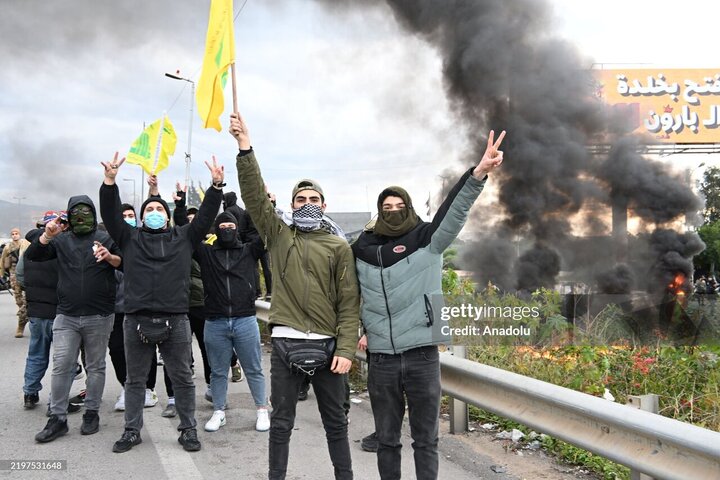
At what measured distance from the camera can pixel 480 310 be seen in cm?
731

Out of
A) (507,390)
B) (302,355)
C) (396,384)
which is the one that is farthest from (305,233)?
(507,390)

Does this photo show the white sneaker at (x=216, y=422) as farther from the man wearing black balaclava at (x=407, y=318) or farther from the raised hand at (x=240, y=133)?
the raised hand at (x=240, y=133)

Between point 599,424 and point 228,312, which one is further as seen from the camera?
point 228,312

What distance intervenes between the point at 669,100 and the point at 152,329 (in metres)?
27.8

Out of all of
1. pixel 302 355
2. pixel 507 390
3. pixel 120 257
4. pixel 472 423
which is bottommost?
pixel 472 423

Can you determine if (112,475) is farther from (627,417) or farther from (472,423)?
(627,417)

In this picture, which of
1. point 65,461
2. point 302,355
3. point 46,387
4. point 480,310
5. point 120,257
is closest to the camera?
point 302,355

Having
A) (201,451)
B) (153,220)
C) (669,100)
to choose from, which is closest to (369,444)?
(201,451)

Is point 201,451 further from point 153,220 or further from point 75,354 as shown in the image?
point 153,220

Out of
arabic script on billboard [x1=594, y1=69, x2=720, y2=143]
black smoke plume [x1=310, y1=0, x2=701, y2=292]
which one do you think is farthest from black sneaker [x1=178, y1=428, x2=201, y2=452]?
arabic script on billboard [x1=594, y1=69, x2=720, y2=143]

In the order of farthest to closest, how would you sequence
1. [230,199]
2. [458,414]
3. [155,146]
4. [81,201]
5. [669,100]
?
1. [669,100]
2. [155,146]
3. [230,199]
4. [81,201]
5. [458,414]

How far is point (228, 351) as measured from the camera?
4844 mm

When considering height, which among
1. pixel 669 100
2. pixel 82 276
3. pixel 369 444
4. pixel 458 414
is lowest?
pixel 369 444

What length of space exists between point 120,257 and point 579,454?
12.3 ft
